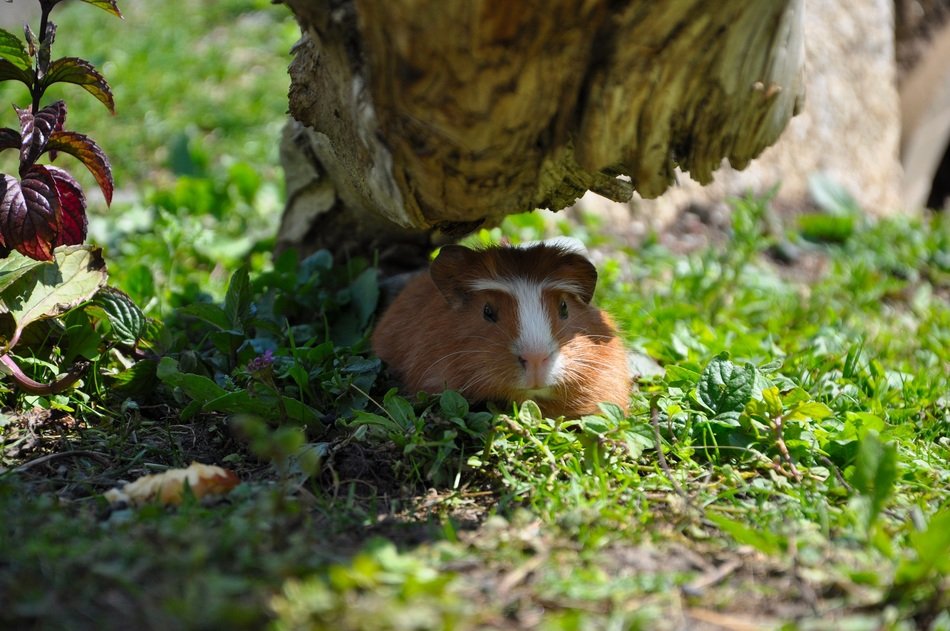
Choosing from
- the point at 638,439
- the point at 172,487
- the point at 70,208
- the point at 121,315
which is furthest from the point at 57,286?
the point at 638,439

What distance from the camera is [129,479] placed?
3281 millimetres

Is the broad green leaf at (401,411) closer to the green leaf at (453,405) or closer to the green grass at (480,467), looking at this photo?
the green grass at (480,467)

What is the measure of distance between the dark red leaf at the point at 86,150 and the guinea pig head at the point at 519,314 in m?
1.39

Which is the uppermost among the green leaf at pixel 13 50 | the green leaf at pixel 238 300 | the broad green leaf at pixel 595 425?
the green leaf at pixel 13 50

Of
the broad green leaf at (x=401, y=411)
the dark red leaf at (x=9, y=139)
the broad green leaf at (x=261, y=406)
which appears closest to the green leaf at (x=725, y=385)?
the broad green leaf at (x=401, y=411)

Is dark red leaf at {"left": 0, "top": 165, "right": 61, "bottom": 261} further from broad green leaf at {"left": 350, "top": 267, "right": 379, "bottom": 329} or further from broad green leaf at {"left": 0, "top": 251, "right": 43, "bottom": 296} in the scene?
broad green leaf at {"left": 350, "top": 267, "right": 379, "bottom": 329}

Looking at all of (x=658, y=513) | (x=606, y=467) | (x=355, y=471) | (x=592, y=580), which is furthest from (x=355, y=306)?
(x=592, y=580)

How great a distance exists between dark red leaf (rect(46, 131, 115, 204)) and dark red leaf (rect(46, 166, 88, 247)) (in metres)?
0.09

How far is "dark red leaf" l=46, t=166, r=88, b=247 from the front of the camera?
3467mm

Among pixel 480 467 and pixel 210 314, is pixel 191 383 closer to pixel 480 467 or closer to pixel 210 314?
pixel 210 314

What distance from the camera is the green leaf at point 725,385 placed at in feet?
12.0

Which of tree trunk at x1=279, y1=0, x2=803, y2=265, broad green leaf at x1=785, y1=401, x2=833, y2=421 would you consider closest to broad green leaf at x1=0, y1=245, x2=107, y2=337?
tree trunk at x1=279, y1=0, x2=803, y2=265

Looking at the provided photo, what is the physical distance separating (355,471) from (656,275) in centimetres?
329

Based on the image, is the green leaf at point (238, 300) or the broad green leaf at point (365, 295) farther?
the broad green leaf at point (365, 295)
